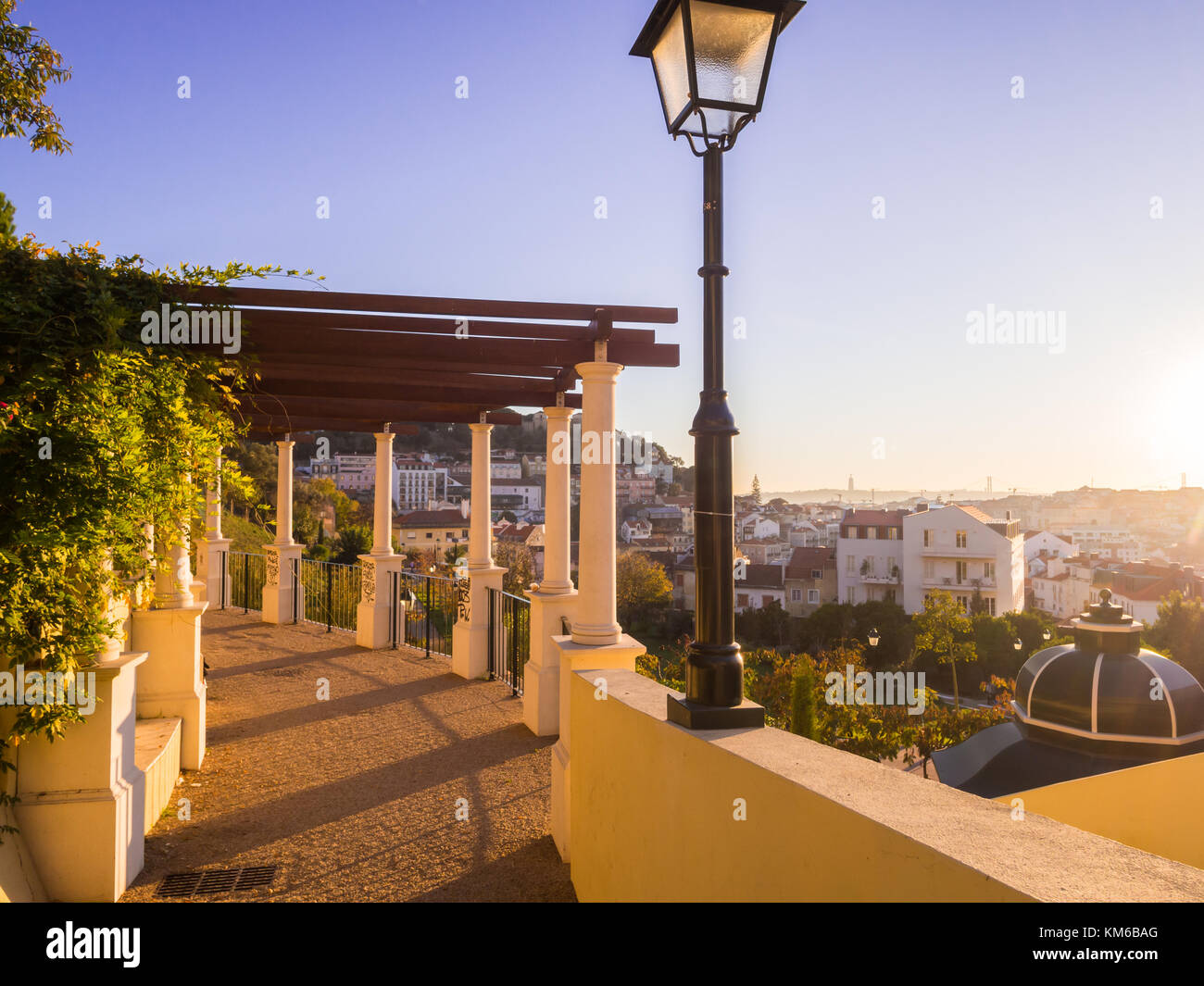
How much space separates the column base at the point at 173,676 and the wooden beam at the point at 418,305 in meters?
2.75

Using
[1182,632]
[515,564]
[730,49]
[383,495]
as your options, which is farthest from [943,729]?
[1182,632]

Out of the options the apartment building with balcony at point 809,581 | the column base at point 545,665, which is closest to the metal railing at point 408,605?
the column base at point 545,665

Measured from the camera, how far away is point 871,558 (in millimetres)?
52219

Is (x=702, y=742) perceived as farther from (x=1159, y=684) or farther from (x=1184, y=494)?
(x=1184, y=494)

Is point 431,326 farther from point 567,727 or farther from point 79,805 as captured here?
point 79,805

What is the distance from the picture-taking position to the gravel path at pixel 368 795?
4.07 m

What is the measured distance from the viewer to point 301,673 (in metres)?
9.34

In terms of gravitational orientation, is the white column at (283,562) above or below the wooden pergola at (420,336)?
below

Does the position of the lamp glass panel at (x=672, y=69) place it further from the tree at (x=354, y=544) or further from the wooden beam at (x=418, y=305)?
the tree at (x=354, y=544)

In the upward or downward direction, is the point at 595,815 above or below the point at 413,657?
above

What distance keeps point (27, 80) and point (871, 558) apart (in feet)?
173
